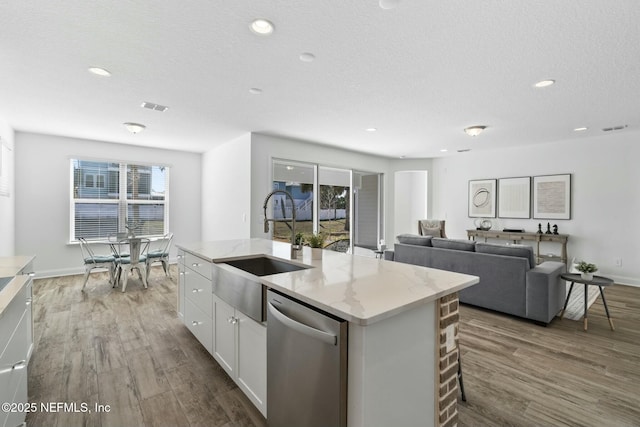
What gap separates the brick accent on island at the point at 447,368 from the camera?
4.79ft

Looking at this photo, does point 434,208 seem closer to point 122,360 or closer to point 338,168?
point 338,168

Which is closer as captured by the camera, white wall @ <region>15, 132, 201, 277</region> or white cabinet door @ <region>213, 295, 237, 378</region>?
white cabinet door @ <region>213, 295, 237, 378</region>

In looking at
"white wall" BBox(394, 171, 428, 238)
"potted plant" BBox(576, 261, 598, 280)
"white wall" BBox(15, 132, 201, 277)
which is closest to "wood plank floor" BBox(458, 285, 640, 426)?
"potted plant" BBox(576, 261, 598, 280)

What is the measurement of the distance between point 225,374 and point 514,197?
651 cm

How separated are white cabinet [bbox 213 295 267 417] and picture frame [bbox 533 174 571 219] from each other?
6434 mm

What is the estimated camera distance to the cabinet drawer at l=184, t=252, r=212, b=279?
2408mm

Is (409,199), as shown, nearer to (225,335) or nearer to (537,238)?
(537,238)

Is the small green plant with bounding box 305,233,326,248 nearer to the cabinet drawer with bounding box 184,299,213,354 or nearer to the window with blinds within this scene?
the cabinet drawer with bounding box 184,299,213,354

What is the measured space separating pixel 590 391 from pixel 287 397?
220cm

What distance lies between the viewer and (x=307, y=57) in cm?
249

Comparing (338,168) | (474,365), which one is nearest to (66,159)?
(338,168)

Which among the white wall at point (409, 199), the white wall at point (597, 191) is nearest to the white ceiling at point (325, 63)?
the white wall at point (597, 191)

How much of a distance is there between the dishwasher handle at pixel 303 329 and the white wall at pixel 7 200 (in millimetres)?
5092

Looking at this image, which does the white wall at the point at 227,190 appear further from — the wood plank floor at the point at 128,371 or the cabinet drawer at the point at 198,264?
the cabinet drawer at the point at 198,264
